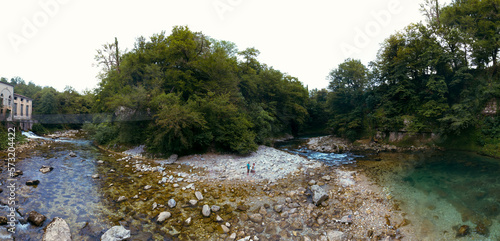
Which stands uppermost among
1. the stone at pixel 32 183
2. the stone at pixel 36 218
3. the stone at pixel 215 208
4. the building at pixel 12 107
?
the building at pixel 12 107

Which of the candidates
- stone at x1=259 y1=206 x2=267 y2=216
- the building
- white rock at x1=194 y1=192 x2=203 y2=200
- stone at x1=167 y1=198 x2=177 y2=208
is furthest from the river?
the building

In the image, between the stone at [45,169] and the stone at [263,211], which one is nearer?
the stone at [263,211]

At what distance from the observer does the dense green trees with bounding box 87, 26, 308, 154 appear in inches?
630

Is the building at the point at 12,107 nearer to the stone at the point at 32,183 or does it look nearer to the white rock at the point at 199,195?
the stone at the point at 32,183

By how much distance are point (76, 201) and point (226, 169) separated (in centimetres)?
794

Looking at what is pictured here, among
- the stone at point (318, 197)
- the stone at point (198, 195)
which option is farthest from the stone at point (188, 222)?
the stone at point (318, 197)

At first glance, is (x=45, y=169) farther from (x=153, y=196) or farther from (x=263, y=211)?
(x=263, y=211)

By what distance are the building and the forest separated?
882 cm

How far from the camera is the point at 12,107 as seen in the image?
25.8 metres

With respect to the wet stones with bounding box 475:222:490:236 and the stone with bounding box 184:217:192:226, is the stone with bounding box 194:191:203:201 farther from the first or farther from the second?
the wet stones with bounding box 475:222:490:236

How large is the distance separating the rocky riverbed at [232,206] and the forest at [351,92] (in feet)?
15.0

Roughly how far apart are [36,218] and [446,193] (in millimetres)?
18038

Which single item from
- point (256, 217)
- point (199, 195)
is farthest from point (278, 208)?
point (199, 195)

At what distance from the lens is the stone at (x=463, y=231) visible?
260 inches
